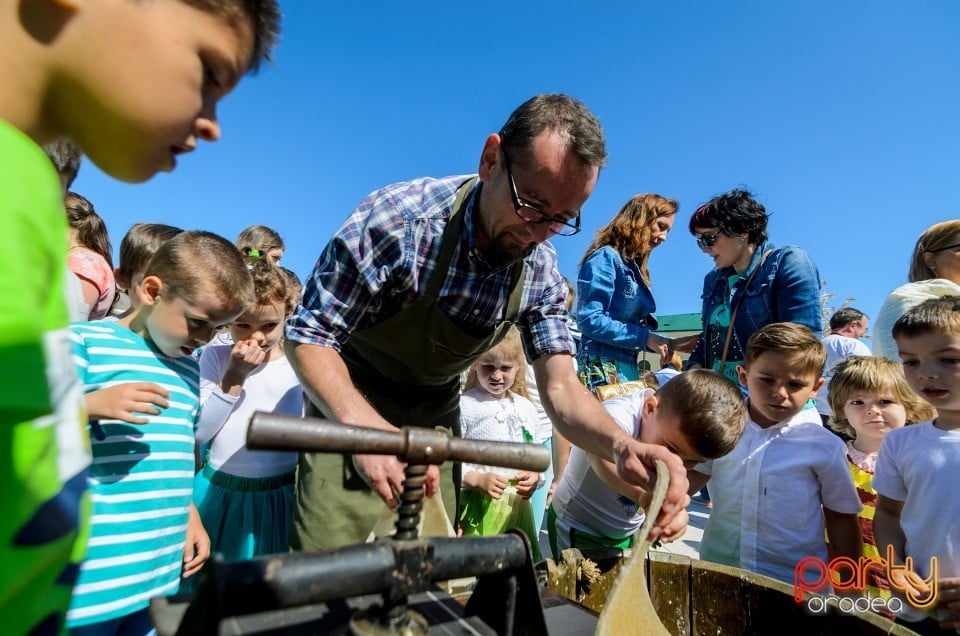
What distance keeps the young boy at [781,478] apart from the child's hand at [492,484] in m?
0.99

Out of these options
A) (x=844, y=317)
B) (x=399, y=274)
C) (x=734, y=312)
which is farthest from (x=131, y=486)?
(x=844, y=317)

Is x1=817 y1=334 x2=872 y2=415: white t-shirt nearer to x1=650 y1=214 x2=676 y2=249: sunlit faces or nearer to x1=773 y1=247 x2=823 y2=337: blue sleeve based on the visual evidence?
x1=773 y1=247 x2=823 y2=337: blue sleeve

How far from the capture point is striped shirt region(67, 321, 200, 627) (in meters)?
1.52

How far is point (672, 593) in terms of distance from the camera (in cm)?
182

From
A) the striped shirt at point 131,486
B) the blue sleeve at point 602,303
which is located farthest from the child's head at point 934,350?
the striped shirt at point 131,486

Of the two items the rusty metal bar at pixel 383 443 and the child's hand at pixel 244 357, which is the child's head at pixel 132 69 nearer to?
the rusty metal bar at pixel 383 443

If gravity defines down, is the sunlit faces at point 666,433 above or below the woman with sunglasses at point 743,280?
below

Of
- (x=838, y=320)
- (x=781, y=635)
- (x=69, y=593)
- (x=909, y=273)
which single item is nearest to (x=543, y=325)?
(x=781, y=635)

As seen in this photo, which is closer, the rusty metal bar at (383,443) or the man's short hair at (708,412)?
the rusty metal bar at (383,443)

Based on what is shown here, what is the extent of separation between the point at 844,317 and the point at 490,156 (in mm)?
5503

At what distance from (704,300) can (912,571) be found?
6.60 ft

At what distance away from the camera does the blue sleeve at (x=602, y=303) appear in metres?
3.58

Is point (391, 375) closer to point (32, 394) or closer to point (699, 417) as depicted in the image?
point (699, 417)

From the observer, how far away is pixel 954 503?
6.47 ft
